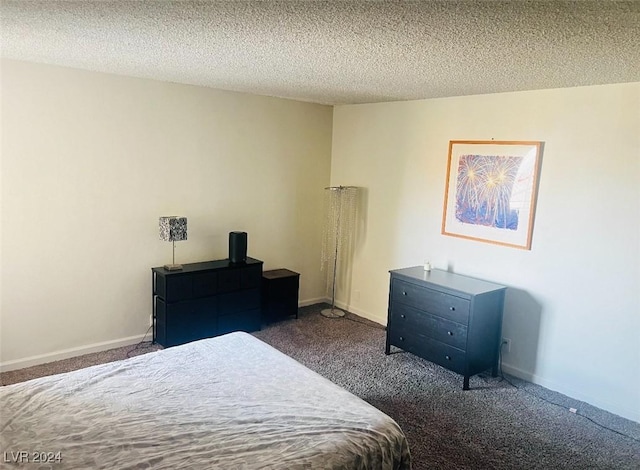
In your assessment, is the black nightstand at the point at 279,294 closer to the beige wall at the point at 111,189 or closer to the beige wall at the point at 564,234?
the beige wall at the point at 111,189

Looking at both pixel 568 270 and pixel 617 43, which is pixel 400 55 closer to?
pixel 617 43

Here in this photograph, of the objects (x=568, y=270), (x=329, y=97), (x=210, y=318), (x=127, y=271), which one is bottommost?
(x=210, y=318)

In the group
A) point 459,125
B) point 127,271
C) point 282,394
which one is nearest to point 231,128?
point 127,271

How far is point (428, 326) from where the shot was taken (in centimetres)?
387

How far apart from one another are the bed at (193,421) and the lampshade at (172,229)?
1605 mm

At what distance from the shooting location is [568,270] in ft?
11.6

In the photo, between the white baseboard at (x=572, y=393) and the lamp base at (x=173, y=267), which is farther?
the lamp base at (x=173, y=267)

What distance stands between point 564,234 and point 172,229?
126 inches

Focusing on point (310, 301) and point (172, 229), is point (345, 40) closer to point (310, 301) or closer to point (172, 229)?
point (172, 229)

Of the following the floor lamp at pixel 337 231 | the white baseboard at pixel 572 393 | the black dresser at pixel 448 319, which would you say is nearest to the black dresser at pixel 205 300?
the floor lamp at pixel 337 231

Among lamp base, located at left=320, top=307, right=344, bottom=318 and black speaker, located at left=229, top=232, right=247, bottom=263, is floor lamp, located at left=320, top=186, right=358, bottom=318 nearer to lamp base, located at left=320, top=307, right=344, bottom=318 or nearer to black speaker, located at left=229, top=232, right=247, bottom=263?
lamp base, located at left=320, top=307, right=344, bottom=318

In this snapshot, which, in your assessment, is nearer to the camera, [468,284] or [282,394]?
[282,394]

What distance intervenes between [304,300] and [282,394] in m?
3.23

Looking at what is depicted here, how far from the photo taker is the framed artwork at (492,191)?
373cm
